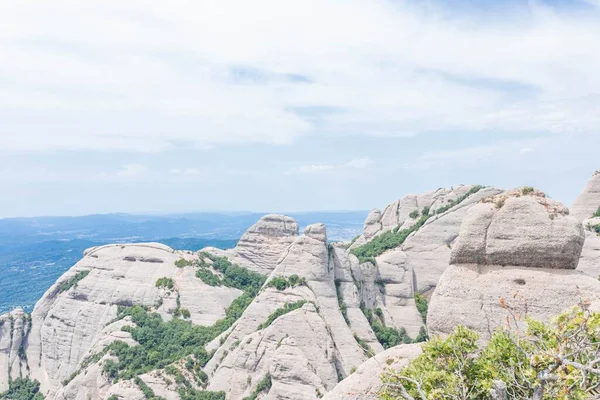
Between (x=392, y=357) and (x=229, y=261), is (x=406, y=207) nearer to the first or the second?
(x=229, y=261)

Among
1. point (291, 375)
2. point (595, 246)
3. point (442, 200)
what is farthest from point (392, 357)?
point (442, 200)

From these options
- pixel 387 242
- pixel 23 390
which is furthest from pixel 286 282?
pixel 23 390

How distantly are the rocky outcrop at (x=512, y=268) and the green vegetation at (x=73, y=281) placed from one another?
Result: 58.8 metres

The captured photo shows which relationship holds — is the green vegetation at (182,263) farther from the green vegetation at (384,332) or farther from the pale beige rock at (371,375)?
the pale beige rock at (371,375)

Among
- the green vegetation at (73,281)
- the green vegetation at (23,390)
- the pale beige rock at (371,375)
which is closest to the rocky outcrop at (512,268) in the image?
the pale beige rock at (371,375)

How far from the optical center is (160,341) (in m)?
52.9

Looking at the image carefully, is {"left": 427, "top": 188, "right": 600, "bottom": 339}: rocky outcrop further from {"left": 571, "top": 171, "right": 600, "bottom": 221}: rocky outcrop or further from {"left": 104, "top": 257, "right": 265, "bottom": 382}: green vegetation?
{"left": 571, "top": 171, "right": 600, "bottom": 221}: rocky outcrop

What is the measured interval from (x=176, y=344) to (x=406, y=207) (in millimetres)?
44933

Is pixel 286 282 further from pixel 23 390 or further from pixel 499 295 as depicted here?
pixel 23 390

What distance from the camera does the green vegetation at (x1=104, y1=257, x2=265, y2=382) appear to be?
4644 cm

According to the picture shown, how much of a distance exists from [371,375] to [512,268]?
25.7ft

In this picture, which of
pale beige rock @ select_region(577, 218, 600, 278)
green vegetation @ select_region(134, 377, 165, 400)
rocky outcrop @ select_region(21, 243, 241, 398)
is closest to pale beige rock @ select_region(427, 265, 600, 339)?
green vegetation @ select_region(134, 377, 165, 400)

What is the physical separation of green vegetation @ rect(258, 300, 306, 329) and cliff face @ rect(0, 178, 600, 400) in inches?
7.1

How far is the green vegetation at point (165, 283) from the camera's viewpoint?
6194cm
